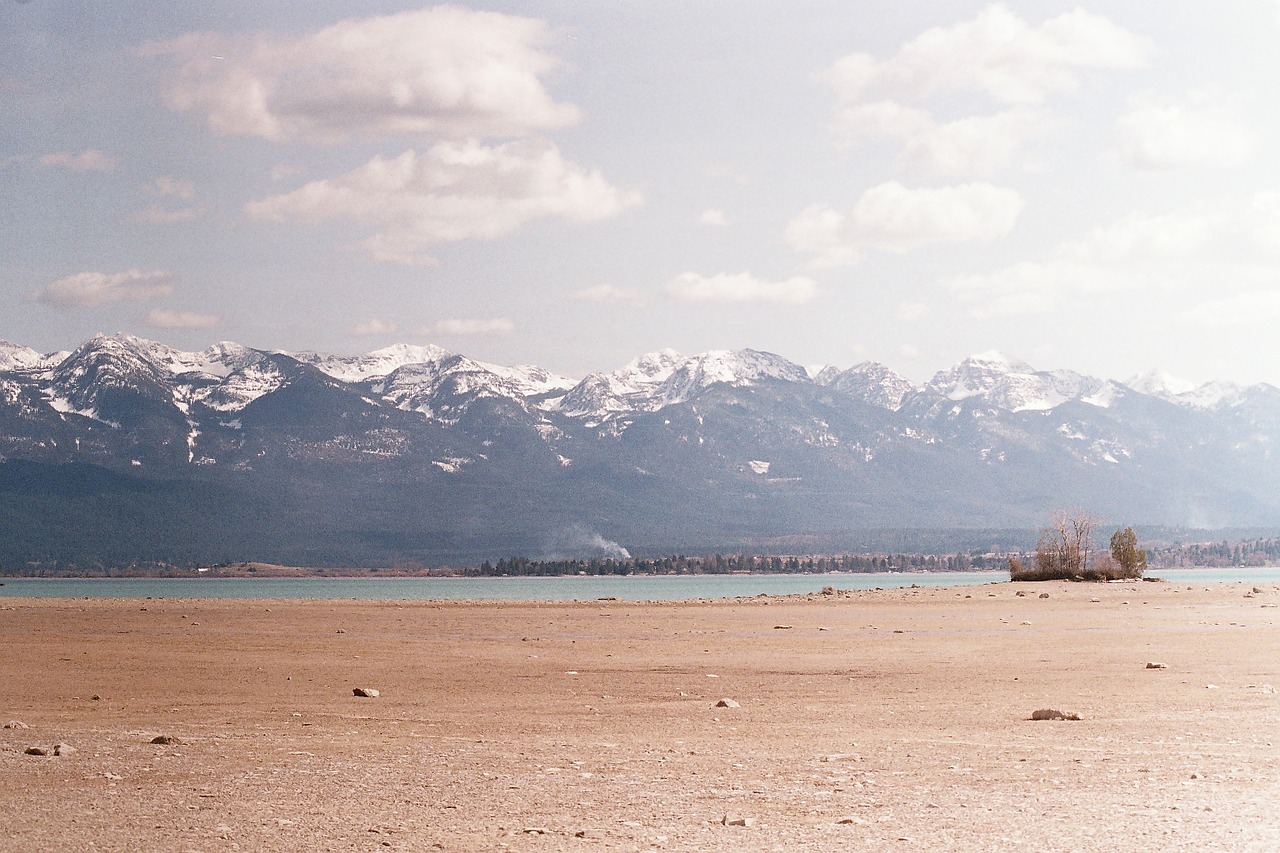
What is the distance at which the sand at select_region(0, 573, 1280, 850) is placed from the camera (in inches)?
477

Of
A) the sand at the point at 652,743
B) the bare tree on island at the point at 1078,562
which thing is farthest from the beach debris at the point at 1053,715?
the bare tree on island at the point at 1078,562

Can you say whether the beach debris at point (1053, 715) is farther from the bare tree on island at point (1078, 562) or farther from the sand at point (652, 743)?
the bare tree on island at point (1078, 562)

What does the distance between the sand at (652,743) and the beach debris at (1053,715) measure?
184 mm

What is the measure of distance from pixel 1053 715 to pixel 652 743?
570 cm

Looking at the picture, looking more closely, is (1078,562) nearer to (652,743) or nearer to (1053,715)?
(1053,715)

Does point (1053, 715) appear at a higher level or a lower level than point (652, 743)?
higher

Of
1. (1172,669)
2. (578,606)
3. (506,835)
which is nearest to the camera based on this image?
(506,835)

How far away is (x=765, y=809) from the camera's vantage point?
1298 centimetres

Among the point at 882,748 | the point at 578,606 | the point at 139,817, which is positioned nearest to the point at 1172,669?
the point at 882,748

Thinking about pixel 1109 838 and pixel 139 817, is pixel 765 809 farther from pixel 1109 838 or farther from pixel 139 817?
pixel 139 817

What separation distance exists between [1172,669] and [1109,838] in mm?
15337

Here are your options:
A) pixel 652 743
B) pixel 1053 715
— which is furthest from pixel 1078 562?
pixel 652 743

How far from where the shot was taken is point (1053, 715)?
18953mm

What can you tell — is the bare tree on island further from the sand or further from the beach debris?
the beach debris
